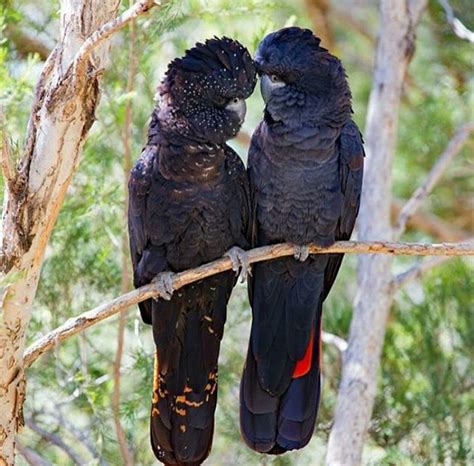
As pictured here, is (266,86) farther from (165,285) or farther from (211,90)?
(165,285)

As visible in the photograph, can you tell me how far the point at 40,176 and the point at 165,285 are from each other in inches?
26.5

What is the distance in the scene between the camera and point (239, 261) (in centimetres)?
340

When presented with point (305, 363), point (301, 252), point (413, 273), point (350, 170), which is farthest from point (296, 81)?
point (413, 273)

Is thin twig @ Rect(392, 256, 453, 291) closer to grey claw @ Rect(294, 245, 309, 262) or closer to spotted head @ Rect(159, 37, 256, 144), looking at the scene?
grey claw @ Rect(294, 245, 309, 262)

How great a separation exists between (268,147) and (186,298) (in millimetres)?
609

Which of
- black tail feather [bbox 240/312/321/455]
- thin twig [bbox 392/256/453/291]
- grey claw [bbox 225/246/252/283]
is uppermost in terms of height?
thin twig [bbox 392/256/453/291]

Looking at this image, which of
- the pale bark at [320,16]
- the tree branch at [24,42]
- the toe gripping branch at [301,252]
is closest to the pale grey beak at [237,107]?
the toe gripping branch at [301,252]

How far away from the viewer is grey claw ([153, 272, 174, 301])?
130 inches

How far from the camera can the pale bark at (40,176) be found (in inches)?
111

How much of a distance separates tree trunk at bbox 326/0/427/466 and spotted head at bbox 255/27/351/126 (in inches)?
33.6

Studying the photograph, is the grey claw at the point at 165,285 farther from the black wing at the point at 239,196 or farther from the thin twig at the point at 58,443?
the thin twig at the point at 58,443

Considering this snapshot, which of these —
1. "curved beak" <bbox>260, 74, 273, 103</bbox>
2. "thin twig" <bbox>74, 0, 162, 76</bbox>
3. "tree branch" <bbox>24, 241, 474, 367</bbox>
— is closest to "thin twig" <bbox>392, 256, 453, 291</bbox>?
"tree branch" <bbox>24, 241, 474, 367</bbox>

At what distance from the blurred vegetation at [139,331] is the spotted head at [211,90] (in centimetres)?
35

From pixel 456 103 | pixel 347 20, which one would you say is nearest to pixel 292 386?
pixel 456 103
